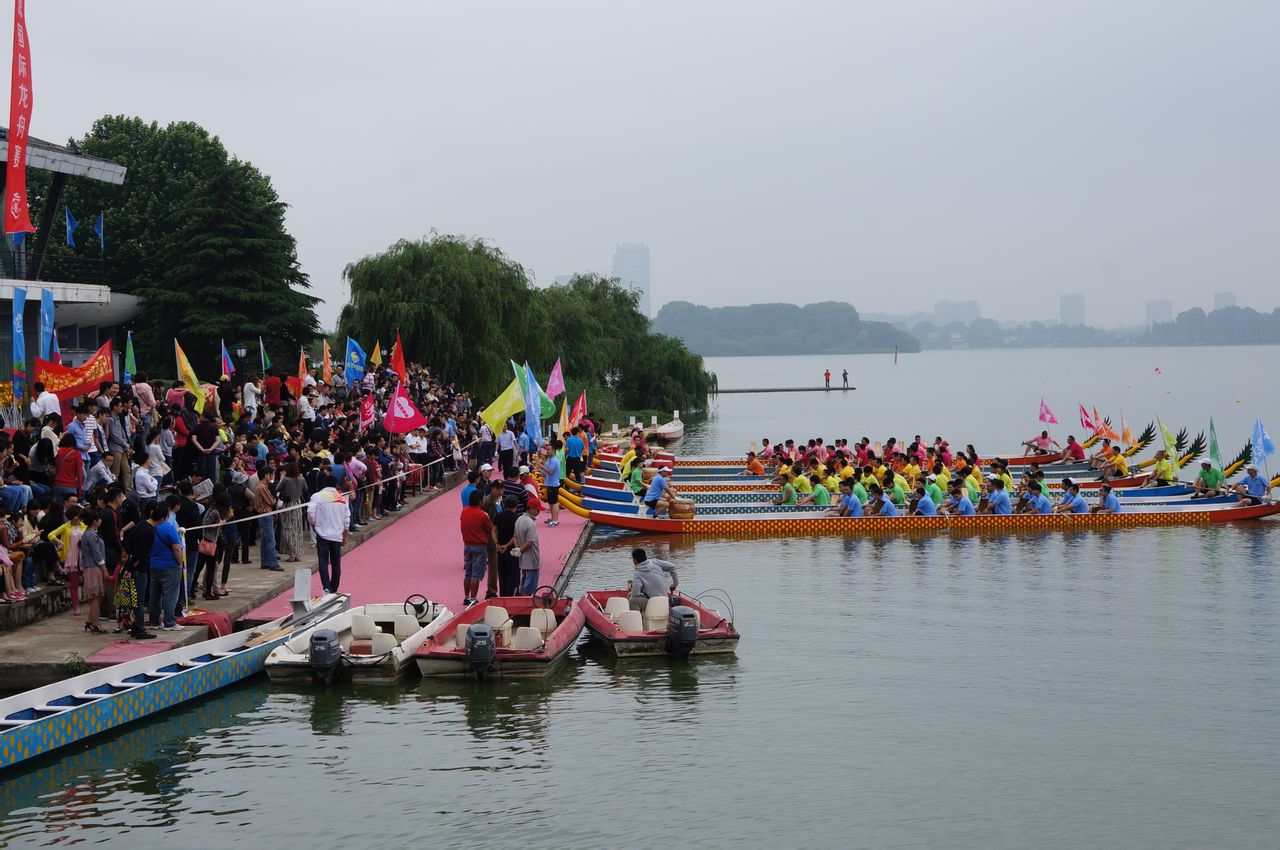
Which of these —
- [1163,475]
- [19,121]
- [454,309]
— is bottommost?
[1163,475]

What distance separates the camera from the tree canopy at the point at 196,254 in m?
48.2

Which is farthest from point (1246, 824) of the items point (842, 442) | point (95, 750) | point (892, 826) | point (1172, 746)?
point (842, 442)

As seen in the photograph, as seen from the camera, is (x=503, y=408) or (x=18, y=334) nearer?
(x=18, y=334)

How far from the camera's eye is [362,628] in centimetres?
1639

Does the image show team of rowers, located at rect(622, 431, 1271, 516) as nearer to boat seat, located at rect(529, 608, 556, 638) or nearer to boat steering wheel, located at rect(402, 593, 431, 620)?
boat seat, located at rect(529, 608, 556, 638)

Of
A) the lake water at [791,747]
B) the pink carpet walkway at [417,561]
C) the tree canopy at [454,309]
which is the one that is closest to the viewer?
the lake water at [791,747]

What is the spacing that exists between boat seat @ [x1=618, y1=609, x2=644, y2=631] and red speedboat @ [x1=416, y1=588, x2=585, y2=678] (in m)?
0.60

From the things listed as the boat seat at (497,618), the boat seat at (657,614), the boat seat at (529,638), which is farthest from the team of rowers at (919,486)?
the boat seat at (529,638)

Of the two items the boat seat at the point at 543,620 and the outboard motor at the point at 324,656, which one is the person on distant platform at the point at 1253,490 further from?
the outboard motor at the point at 324,656

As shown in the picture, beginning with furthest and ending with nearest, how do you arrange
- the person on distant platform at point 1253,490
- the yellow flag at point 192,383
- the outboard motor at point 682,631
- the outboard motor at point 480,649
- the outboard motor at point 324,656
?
the person on distant platform at point 1253,490
the yellow flag at point 192,383
the outboard motor at point 682,631
the outboard motor at point 480,649
the outboard motor at point 324,656

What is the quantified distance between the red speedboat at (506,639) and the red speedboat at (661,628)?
0.39 metres

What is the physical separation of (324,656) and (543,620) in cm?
323

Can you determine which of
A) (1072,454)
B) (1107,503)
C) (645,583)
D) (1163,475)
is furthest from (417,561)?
(1072,454)

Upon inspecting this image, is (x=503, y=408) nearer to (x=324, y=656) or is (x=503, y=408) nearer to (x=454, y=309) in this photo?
(x=324, y=656)
